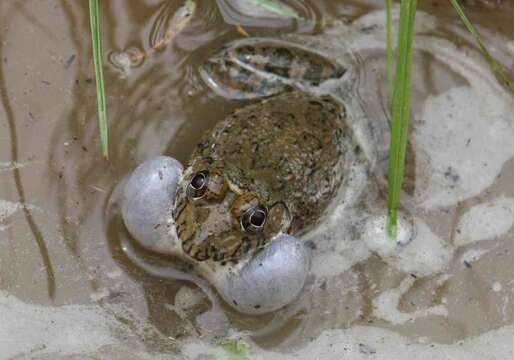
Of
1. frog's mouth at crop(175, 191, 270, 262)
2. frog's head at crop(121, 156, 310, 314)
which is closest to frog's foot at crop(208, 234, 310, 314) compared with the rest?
frog's head at crop(121, 156, 310, 314)

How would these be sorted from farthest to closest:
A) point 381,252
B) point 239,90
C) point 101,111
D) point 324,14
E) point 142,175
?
point 324,14 → point 239,90 → point 381,252 → point 142,175 → point 101,111

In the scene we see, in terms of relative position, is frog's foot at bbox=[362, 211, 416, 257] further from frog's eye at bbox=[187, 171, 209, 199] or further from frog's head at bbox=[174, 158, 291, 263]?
frog's eye at bbox=[187, 171, 209, 199]

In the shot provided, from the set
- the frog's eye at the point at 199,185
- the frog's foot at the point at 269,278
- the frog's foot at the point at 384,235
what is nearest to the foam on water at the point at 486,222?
the frog's foot at the point at 384,235

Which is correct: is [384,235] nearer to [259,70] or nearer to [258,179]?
[258,179]

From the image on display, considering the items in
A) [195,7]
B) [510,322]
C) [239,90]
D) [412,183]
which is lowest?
[510,322]

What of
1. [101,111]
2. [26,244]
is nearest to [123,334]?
[26,244]

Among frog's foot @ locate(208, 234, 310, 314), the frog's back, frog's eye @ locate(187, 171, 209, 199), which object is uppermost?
frog's eye @ locate(187, 171, 209, 199)

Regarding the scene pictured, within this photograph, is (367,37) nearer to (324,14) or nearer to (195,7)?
(324,14)

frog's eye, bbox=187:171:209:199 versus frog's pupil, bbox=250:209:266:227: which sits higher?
frog's eye, bbox=187:171:209:199
